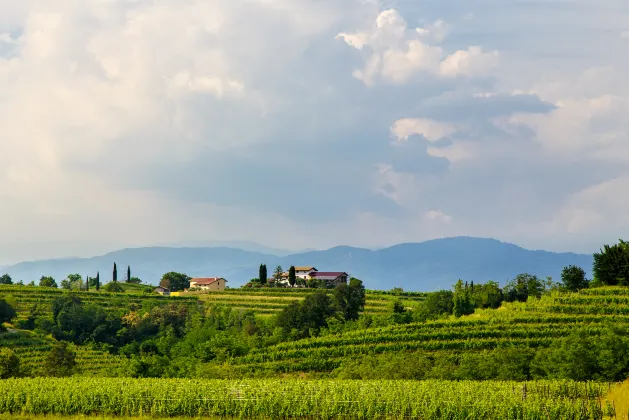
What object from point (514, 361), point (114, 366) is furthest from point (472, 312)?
point (114, 366)

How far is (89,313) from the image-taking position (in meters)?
108

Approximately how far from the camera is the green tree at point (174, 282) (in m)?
167

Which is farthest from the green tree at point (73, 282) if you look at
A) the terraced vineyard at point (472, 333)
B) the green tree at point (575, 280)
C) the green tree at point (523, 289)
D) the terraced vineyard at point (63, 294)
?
the green tree at point (575, 280)

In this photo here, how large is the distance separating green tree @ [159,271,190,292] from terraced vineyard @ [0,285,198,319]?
116ft

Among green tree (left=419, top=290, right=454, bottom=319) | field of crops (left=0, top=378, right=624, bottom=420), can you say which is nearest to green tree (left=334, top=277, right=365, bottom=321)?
green tree (left=419, top=290, right=454, bottom=319)

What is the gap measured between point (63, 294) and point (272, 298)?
3656 centimetres

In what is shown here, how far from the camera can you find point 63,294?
120 metres

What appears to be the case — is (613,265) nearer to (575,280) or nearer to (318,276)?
(575,280)

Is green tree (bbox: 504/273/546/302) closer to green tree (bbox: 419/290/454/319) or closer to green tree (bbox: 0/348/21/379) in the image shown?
green tree (bbox: 419/290/454/319)

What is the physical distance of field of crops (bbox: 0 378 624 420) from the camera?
3833cm

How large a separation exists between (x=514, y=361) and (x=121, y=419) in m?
33.0

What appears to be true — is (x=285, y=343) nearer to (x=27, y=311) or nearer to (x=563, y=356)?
(x=563, y=356)

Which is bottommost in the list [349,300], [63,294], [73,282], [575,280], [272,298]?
[349,300]

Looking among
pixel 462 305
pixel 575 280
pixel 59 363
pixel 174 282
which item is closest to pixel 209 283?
pixel 174 282
